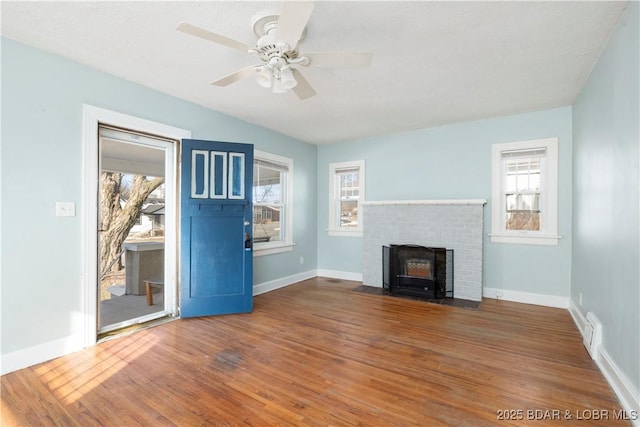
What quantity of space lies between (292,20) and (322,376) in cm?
238

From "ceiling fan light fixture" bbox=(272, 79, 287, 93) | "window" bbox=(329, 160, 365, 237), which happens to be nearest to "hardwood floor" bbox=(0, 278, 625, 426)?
"ceiling fan light fixture" bbox=(272, 79, 287, 93)

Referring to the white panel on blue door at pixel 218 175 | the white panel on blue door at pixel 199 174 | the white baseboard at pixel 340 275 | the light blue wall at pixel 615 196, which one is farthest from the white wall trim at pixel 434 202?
the white panel on blue door at pixel 199 174

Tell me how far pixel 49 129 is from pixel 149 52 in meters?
1.07

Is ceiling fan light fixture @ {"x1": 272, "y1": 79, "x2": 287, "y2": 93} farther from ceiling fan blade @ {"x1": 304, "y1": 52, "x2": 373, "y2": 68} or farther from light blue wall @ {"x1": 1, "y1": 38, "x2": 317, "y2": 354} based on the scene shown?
light blue wall @ {"x1": 1, "y1": 38, "x2": 317, "y2": 354}

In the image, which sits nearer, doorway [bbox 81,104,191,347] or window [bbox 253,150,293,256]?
doorway [bbox 81,104,191,347]

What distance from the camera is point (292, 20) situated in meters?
1.67

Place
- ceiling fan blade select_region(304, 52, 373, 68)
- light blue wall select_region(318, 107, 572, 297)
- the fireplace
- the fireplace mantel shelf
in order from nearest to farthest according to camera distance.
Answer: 1. ceiling fan blade select_region(304, 52, 373, 68)
2. light blue wall select_region(318, 107, 572, 297)
3. the fireplace mantel shelf
4. the fireplace

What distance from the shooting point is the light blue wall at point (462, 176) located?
12.9ft

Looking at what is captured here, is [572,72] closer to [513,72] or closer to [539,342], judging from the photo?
[513,72]

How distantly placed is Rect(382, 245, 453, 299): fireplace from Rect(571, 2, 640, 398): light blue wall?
1.57 meters

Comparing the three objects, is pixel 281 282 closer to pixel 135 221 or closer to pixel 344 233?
pixel 344 233

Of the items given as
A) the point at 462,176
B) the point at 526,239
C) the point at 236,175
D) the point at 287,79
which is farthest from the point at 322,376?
the point at 462,176

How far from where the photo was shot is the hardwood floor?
187cm

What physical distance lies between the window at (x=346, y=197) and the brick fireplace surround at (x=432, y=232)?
1.44 feet
